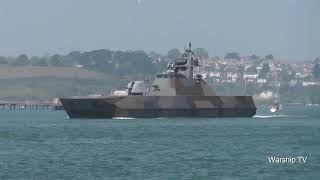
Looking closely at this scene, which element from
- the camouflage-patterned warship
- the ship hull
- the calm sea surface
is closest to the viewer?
the calm sea surface

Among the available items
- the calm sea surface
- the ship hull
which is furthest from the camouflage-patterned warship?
the calm sea surface

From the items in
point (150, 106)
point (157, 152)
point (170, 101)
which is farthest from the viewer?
point (170, 101)

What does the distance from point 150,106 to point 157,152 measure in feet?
156

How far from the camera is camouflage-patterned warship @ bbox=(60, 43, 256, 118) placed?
347ft

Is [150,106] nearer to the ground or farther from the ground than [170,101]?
nearer to the ground

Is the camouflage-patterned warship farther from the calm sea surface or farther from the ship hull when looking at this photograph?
the calm sea surface

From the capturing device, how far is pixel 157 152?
59.6 m

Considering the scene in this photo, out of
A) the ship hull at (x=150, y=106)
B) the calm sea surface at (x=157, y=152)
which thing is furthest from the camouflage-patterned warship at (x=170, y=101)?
the calm sea surface at (x=157, y=152)

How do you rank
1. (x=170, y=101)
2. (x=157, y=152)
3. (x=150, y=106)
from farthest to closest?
1. (x=170, y=101)
2. (x=150, y=106)
3. (x=157, y=152)

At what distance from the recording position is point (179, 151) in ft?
196

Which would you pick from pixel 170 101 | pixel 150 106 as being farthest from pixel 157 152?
pixel 170 101

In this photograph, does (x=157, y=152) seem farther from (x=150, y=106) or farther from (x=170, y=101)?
(x=170, y=101)

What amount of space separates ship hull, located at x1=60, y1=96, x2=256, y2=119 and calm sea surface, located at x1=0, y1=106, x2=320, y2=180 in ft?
48.9

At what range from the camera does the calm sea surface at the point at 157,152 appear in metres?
48.1
